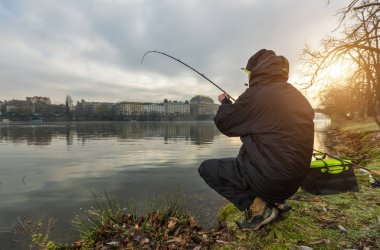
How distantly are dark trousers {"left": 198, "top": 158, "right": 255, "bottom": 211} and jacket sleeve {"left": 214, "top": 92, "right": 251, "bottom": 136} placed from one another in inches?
31.8

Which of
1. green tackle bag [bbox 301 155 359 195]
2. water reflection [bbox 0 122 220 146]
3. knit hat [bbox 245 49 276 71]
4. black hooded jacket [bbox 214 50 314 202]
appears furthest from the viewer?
water reflection [bbox 0 122 220 146]

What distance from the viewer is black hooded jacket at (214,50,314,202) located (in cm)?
420

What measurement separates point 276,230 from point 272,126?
2057 millimetres

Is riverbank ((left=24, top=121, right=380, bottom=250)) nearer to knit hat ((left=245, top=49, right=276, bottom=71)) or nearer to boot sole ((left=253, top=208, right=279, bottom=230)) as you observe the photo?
boot sole ((left=253, top=208, right=279, bottom=230))

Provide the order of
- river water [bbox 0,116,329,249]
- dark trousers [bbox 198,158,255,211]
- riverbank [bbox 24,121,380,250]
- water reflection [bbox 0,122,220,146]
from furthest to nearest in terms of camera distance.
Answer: water reflection [bbox 0,122,220,146], river water [bbox 0,116,329,249], dark trousers [bbox 198,158,255,211], riverbank [bbox 24,121,380,250]

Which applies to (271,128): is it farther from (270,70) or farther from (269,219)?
(269,219)

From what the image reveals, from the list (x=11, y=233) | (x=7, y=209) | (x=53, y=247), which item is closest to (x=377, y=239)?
(x=53, y=247)

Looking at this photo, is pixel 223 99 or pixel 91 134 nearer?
pixel 223 99

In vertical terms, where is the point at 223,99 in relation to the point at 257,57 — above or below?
below

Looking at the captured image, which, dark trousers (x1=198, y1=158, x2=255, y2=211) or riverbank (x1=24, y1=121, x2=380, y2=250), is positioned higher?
dark trousers (x1=198, y1=158, x2=255, y2=211)

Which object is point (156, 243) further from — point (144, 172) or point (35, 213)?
point (144, 172)

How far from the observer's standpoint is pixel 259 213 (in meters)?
5.13

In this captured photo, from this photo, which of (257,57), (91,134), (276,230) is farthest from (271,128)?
(91,134)

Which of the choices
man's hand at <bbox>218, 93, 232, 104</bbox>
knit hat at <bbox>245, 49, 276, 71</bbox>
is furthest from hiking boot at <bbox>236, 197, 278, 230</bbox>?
knit hat at <bbox>245, 49, 276, 71</bbox>
